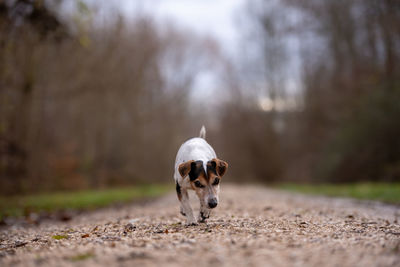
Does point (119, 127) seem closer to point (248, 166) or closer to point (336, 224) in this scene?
point (248, 166)

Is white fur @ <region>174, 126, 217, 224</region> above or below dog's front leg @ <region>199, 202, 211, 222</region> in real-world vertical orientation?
above

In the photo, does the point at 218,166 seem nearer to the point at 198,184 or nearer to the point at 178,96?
the point at 198,184

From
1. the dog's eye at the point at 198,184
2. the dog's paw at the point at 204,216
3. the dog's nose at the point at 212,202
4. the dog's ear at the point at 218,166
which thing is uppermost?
the dog's ear at the point at 218,166

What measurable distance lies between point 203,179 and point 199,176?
0.08 meters

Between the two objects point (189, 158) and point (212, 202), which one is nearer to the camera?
point (212, 202)

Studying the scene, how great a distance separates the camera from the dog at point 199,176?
6.22 m

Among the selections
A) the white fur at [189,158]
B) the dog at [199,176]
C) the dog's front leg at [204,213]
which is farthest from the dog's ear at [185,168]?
the dog's front leg at [204,213]

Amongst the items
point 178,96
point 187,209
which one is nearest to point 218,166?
point 187,209

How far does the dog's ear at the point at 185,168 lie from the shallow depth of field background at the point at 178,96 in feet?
36.8

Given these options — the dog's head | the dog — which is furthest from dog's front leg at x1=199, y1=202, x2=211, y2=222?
the dog's head

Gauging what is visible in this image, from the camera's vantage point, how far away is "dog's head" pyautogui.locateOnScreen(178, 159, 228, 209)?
6.18m

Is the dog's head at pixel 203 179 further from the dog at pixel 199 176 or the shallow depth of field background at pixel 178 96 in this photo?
the shallow depth of field background at pixel 178 96

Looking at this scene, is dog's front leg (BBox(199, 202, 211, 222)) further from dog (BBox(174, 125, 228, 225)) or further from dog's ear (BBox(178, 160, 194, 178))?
dog's ear (BBox(178, 160, 194, 178))

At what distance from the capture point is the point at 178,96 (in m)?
43.8
